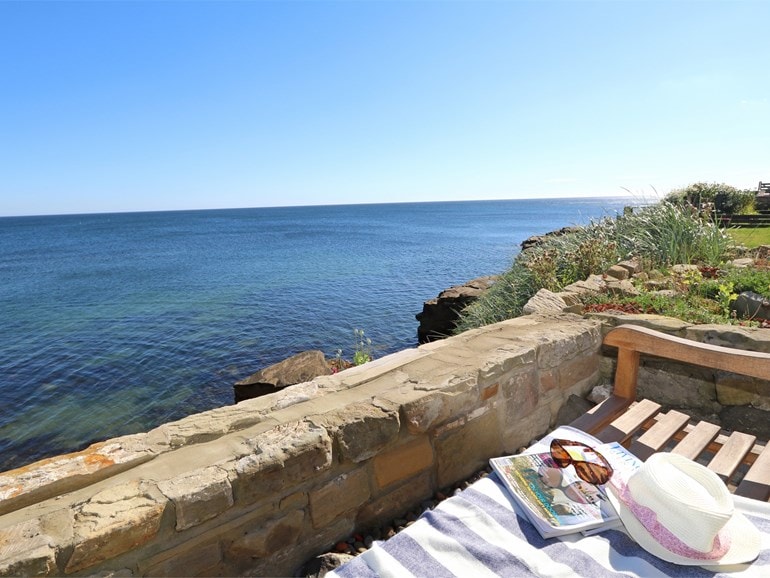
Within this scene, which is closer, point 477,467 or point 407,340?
point 477,467

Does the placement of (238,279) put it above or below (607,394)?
below

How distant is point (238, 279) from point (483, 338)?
2159cm

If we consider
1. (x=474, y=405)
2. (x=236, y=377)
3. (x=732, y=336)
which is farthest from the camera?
(x=236, y=377)

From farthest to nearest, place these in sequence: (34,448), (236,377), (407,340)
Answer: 1. (407,340)
2. (236,377)
3. (34,448)

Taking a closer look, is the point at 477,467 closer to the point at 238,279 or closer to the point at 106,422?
the point at 106,422

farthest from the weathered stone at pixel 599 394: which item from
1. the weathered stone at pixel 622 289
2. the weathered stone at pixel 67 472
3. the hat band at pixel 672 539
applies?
the weathered stone at pixel 67 472

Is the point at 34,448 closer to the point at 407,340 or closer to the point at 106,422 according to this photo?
the point at 106,422

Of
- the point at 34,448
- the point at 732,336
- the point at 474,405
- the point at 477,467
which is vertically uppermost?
the point at 732,336

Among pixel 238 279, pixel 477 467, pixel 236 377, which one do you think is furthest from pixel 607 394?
pixel 238 279

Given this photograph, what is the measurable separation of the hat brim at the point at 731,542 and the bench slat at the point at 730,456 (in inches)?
29.5

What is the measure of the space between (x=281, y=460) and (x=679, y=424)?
2.31 meters

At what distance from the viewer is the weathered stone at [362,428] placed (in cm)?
216

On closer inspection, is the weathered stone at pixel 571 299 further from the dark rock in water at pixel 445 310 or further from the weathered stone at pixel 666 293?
the dark rock in water at pixel 445 310

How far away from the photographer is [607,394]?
11.6 feet
